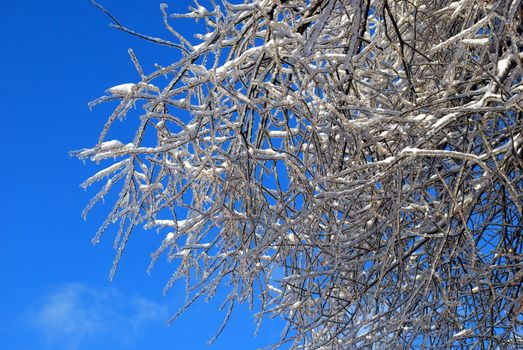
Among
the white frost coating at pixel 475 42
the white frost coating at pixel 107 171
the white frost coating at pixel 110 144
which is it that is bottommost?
the white frost coating at pixel 110 144

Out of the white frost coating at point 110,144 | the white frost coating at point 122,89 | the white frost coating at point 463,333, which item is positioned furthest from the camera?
the white frost coating at point 463,333

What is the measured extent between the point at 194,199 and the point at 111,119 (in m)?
1.93

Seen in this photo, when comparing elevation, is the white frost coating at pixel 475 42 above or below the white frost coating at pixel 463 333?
above

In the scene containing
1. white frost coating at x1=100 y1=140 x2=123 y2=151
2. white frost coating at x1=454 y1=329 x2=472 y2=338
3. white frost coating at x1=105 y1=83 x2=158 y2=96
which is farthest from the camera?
white frost coating at x1=454 y1=329 x2=472 y2=338

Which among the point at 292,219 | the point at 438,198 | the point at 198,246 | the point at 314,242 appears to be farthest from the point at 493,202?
the point at 198,246

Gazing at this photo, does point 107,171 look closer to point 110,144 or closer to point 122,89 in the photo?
point 110,144

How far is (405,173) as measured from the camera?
4.08m

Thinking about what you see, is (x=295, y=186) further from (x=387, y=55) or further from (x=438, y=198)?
(x=387, y=55)

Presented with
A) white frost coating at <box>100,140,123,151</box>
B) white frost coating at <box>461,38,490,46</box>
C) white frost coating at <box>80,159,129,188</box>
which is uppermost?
white frost coating at <box>80,159,129,188</box>

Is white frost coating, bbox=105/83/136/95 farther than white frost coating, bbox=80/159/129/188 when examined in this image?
No

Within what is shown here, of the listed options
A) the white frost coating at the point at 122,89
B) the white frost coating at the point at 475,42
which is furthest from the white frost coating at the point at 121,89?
the white frost coating at the point at 475,42

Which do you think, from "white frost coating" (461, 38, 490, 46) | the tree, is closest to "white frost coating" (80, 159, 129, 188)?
the tree

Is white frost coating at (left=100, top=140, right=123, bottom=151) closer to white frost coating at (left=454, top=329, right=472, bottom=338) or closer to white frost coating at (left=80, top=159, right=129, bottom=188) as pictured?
white frost coating at (left=80, top=159, right=129, bottom=188)

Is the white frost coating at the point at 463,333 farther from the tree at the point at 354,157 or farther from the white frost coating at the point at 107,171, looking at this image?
the white frost coating at the point at 107,171
